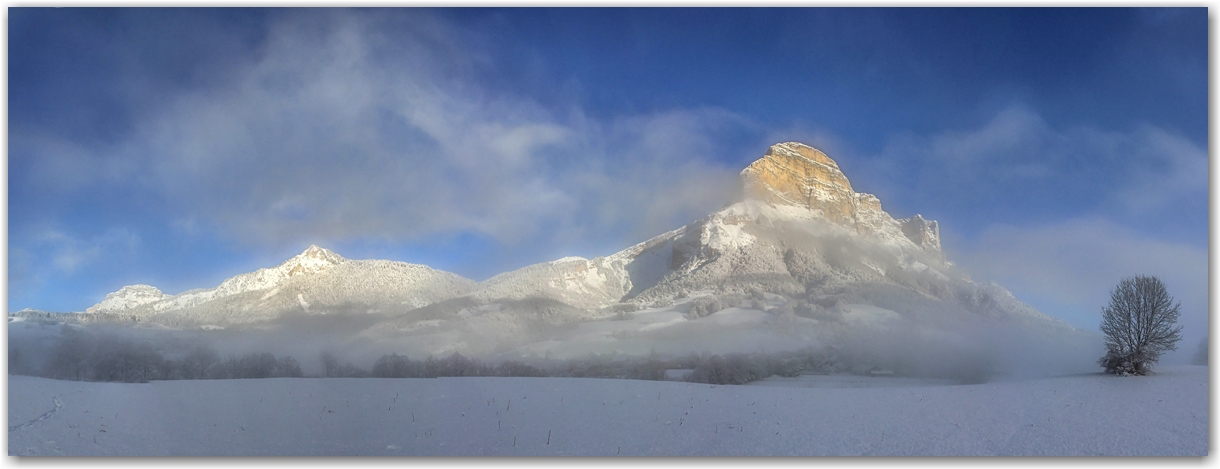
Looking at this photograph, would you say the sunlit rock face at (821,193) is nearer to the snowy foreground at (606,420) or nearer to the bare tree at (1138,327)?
the bare tree at (1138,327)

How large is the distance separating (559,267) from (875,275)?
72.5 feet

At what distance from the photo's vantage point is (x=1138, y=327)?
42.2 ft

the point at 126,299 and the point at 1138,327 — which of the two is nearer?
the point at 1138,327

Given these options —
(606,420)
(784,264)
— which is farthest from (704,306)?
(606,420)

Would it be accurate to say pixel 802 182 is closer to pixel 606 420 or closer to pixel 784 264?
pixel 784 264

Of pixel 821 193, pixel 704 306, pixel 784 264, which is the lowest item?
pixel 704 306

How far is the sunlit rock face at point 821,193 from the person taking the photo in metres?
48.0

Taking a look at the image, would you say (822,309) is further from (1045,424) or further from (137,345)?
(137,345)

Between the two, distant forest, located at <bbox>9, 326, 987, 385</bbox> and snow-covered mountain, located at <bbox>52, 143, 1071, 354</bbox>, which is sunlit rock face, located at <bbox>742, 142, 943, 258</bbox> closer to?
snow-covered mountain, located at <bbox>52, 143, 1071, 354</bbox>

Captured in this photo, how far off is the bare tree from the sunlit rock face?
33002 millimetres

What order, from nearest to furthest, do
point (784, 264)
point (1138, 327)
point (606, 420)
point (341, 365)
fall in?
point (606, 420), point (1138, 327), point (341, 365), point (784, 264)

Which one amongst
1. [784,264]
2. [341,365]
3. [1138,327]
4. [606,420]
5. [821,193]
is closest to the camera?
[606,420]

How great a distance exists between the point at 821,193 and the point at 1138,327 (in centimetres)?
3858

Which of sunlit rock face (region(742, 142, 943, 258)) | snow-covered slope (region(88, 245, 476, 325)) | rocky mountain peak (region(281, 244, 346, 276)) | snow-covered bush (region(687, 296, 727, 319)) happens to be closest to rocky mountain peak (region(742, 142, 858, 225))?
sunlit rock face (region(742, 142, 943, 258))
